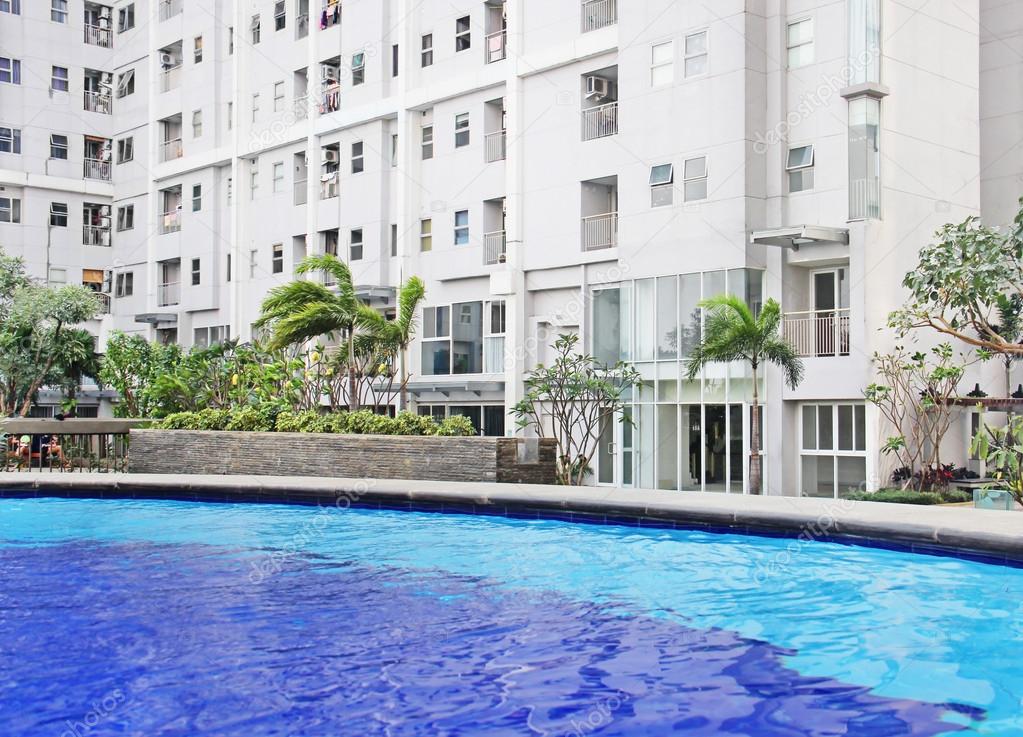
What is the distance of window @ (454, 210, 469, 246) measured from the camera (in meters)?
31.3

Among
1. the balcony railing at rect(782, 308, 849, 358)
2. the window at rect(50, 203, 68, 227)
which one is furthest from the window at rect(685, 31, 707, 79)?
the window at rect(50, 203, 68, 227)

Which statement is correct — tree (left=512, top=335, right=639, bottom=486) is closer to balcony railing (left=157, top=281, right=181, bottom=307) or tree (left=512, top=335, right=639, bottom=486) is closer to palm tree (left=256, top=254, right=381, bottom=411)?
palm tree (left=256, top=254, right=381, bottom=411)

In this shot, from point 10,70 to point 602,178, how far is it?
27.3m

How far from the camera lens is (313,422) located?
25.0m

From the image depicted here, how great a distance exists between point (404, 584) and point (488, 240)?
61.3 ft

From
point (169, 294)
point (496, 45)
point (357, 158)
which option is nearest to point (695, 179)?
point (496, 45)

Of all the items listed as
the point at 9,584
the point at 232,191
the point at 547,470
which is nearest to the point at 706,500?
the point at 547,470

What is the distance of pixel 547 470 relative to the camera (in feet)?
72.9

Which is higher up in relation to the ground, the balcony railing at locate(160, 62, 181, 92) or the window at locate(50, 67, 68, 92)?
the window at locate(50, 67, 68, 92)

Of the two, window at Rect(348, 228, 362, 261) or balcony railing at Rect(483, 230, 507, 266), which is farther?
window at Rect(348, 228, 362, 261)

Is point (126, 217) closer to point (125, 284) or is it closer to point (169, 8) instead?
point (125, 284)

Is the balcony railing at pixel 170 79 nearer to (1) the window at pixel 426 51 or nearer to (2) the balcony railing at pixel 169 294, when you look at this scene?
(2) the balcony railing at pixel 169 294

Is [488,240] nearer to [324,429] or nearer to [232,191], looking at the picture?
[324,429]

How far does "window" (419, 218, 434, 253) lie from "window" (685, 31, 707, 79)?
9762 millimetres
